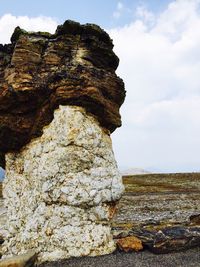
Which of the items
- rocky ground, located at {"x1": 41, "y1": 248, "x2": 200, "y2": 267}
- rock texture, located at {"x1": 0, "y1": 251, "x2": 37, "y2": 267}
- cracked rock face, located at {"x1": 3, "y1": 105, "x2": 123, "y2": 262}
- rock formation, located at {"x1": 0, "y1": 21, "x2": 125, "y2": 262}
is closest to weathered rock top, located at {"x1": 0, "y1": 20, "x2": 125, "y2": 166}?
rock formation, located at {"x1": 0, "y1": 21, "x2": 125, "y2": 262}

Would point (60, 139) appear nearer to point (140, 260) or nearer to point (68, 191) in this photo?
point (68, 191)

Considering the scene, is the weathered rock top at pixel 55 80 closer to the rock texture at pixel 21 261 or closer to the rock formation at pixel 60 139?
the rock formation at pixel 60 139

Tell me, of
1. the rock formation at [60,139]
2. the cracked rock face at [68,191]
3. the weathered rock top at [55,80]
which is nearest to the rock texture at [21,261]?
the cracked rock face at [68,191]

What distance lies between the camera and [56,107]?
21203mm

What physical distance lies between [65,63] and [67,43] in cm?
137

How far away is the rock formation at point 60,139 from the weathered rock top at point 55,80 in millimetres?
53

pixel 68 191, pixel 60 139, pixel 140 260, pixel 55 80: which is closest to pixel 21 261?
pixel 68 191

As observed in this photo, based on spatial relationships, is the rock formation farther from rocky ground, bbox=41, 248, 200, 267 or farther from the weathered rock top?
rocky ground, bbox=41, 248, 200, 267

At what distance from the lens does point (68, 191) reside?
19594 mm

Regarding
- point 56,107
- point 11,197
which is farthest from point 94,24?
point 11,197

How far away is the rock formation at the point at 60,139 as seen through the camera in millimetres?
19594

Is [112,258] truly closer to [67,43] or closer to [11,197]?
[11,197]

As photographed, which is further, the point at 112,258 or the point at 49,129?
the point at 49,129

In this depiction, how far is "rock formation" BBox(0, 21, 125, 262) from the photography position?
19594mm
